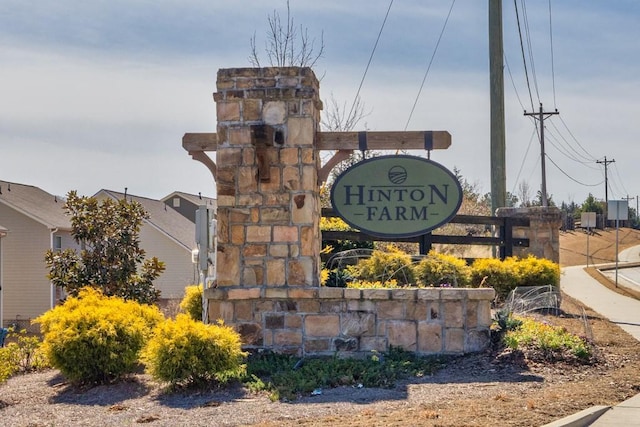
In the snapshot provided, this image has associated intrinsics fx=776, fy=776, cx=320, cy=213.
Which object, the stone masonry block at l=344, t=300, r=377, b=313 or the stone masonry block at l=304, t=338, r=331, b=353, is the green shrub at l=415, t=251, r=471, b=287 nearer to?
the stone masonry block at l=344, t=300, r=377, b=313

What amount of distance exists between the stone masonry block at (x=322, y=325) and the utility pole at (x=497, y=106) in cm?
927

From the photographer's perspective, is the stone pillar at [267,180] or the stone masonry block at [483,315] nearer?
the stone masonry block at [483,315]

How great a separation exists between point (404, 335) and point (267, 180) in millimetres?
2610

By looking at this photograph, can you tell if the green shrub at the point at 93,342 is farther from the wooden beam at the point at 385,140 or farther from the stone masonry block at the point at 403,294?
the wooden beam at the point at 385,140

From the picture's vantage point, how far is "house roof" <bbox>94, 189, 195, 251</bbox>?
3288 centimetres

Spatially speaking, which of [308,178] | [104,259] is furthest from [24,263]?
[308,178]

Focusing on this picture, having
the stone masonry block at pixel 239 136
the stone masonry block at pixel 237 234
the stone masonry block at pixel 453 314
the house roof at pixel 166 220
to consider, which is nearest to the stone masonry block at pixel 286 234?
the stone masonry block at pixel 237 234

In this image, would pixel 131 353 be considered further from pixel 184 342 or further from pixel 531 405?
pixel 531 405

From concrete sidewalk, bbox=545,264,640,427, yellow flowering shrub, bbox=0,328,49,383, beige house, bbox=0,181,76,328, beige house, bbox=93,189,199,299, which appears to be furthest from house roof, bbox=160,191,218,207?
yellow flowering shrub, bbox=0,328,49,383

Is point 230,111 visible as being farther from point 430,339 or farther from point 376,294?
point 430,339

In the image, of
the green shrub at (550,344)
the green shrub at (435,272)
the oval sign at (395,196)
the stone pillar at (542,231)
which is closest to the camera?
the green shrub at (550,344)

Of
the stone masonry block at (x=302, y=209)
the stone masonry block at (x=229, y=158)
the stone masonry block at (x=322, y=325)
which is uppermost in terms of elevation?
the stone masonry block at (x=229, y=158)

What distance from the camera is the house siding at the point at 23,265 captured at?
85.5 feet

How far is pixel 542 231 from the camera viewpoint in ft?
54.4
